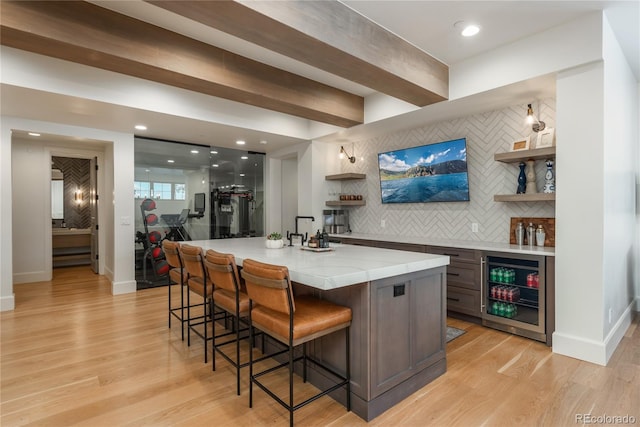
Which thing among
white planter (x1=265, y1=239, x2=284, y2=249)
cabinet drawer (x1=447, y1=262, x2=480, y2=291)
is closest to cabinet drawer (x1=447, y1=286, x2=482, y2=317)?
cabinet drawer (x1=447, y1=262, x2=480, y2=291)

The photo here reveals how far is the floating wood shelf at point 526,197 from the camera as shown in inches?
128

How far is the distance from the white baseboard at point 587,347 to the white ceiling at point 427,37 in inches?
92.3

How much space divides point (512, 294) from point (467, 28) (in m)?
2.63

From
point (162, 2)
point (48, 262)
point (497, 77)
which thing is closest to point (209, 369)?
point (162, 2)

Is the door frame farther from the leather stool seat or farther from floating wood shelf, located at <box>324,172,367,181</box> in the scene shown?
the leather stool seat

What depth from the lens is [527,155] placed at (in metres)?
3.36

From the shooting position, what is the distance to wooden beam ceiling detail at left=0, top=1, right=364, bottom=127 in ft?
7.94

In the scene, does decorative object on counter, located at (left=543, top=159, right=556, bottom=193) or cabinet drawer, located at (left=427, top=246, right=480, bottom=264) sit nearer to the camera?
decorative object on counter, located at (left=543, top=159, right=556, bottom=193)

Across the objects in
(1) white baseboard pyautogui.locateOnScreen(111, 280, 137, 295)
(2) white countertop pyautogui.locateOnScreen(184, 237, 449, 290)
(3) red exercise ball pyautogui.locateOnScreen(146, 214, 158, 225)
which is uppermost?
(3) red exercise ball pyautogui.locateOnScreen(146, 214, 158, 225)

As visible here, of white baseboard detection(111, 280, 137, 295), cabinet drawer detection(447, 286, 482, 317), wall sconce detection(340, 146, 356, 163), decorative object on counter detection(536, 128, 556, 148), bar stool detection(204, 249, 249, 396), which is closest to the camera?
bar stool detection(204, 249, 249, 396)

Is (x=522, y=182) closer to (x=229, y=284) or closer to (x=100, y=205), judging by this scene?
(x=229, y=284)

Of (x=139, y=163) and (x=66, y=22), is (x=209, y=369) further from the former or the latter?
(x=139, y=163)

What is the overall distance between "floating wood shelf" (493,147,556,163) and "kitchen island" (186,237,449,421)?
1.71 m

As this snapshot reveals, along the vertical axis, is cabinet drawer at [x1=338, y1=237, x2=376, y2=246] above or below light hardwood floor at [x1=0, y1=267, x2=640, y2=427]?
above
